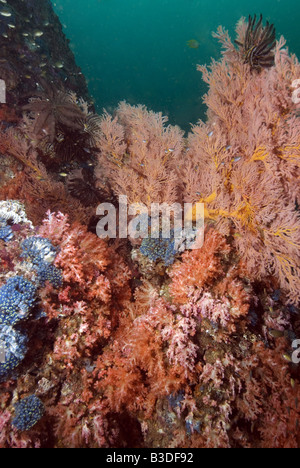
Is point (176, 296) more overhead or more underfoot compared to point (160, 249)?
more underfoot

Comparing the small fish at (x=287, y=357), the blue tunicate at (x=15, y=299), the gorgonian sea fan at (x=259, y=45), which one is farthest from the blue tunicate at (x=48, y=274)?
the gorgonian sea fan at (x=259, y=45)

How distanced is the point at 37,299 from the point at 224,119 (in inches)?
167

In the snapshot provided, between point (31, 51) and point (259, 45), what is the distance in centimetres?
663

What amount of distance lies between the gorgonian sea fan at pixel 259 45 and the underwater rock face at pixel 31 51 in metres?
4.22

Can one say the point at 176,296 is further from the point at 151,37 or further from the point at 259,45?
the point at 151,37

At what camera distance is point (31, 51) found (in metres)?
7.07

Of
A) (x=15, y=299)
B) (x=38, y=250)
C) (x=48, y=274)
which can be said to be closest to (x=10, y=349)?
(x=15, y=299)

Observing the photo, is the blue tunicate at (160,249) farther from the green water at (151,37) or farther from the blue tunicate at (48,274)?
the green water at (151,37)

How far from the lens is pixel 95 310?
358 cm

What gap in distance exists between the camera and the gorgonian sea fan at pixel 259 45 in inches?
152

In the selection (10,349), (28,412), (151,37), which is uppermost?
(151,37)

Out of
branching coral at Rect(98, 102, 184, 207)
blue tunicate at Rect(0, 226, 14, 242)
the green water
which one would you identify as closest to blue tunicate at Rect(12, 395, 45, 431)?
blue tunicate at Rect(0, 226, 14, 242)
